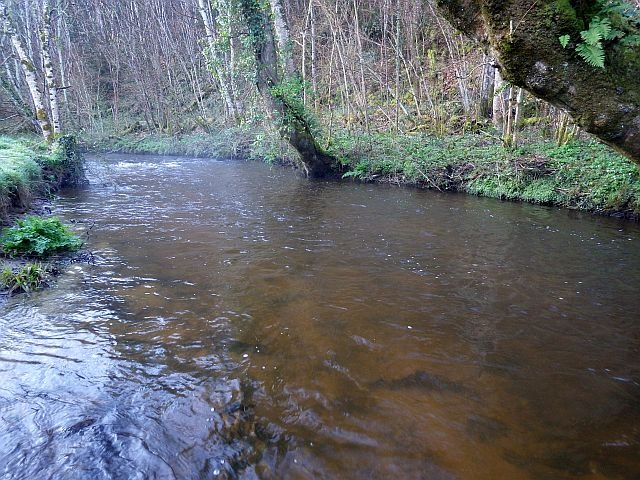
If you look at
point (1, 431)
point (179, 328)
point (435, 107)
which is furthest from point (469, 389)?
point (435, 107)

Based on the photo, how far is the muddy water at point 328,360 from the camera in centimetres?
314

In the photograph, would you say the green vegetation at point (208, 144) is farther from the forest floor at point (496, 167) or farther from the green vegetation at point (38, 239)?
the green vegetation at point (38, 239)

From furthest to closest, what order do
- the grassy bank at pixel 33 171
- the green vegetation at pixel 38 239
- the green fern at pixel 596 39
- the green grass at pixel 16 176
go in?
the grassy bank at pixel 33 171, the green grass at pixel 16 176, the green vegetation at pixel 38 239, the green fern at pixel 596 39

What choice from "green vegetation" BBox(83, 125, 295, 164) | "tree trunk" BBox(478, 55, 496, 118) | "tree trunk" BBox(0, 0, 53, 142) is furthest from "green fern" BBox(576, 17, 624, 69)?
"tree trunk" BBox(0, 0, 53, 142)

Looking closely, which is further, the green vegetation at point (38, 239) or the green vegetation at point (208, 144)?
the green vegetation at point (208, 144)

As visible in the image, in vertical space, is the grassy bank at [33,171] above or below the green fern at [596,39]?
below

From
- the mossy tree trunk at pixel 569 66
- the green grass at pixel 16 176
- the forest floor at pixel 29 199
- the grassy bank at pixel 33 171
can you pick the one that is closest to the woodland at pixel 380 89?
the mossy tree trunk at pixel 569 66

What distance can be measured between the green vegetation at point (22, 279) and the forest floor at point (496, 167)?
1093 centimetres

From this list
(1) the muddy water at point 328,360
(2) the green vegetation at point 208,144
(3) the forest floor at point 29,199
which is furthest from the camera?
(2) the green vegetation at point 208,144

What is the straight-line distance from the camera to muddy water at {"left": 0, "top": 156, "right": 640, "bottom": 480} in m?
3.14

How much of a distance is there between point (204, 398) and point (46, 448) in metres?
1.19

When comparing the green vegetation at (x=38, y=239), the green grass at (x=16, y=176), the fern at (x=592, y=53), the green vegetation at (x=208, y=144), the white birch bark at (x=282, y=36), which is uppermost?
the white birch bark at (x=282, y=36)

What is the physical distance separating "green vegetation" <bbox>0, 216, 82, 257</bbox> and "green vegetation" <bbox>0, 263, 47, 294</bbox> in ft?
2.69

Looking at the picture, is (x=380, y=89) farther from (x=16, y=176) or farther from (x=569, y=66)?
(x=569, y=66)
